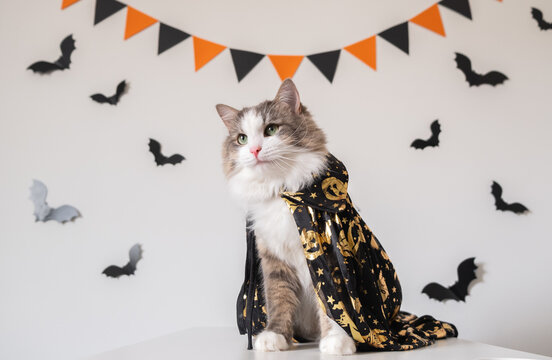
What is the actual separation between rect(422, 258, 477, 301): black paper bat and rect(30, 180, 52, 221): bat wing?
1.57 metres

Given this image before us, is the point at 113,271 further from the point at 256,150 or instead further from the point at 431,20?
the point at 431,20

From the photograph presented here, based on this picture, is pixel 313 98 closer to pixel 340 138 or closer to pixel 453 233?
pixel 340 138

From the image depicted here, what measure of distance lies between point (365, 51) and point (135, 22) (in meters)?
1.02

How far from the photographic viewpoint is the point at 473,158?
192 centimetres

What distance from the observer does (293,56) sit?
6.58ft

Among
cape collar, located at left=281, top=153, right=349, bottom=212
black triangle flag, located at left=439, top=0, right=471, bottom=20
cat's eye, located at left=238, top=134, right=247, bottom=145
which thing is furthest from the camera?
black triangle flag, located at left=439, top=0, right=471, bottom=20

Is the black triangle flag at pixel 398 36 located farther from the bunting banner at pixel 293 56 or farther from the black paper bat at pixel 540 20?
the black paper bat at pixel 540 20

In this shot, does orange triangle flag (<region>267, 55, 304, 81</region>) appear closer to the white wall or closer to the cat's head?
the white wall

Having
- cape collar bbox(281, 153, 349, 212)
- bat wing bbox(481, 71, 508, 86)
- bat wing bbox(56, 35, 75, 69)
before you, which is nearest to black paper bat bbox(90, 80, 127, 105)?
bat wing bbox(56, 35, 75, 69)

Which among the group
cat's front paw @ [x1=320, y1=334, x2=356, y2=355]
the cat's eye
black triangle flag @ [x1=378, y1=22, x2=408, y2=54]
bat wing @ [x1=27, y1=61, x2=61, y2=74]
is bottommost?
cat's front paw @ [x1=320, y1=334, x2=356, y2=355]

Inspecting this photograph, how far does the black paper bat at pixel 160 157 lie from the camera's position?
1.91m

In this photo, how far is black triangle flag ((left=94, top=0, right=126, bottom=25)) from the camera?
195 centimetres

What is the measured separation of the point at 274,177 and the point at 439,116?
104 cm

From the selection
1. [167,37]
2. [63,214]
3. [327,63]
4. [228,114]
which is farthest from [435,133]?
[63,214]
